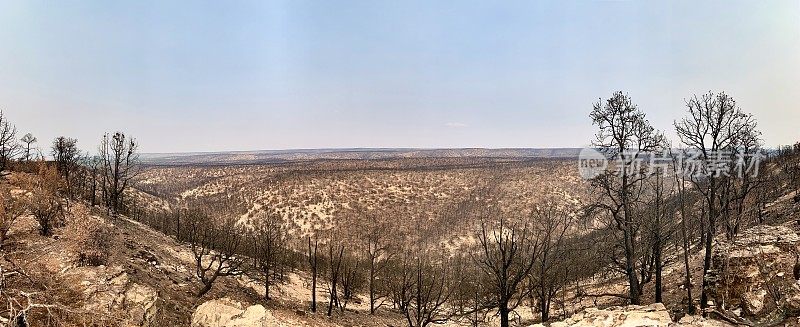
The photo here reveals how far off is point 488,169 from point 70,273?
298 ft

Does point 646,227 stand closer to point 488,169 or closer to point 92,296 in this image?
point 92,296

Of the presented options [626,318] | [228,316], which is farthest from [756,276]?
[228,316]

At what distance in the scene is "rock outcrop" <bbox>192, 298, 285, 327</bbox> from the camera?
10.3m

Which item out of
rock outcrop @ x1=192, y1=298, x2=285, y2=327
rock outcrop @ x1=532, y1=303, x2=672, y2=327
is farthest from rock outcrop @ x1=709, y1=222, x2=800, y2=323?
rock outcrop @ x1=192, y1=298, x2=285, y2=327

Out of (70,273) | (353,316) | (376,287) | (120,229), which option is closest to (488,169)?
(376,287)

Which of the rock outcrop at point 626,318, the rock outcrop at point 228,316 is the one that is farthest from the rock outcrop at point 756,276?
the rock outcrop at point 228,316

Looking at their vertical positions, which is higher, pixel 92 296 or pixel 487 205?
pixel 92 296

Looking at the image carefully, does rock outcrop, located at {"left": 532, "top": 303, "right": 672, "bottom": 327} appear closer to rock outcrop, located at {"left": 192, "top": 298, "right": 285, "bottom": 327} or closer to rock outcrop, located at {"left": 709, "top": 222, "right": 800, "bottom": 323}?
rock outcrop, located at {"left": 709, "top": 222, "right": 800, "bottom": 323}

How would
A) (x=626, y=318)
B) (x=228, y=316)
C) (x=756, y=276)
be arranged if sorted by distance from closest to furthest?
(x=626, y=318) < (x=228, y=316) < (x=756, y=276)

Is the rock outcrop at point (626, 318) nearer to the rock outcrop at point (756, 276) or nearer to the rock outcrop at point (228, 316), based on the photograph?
the rock outcrop at point (756, 276)

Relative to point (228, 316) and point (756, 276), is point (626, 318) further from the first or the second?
point (228, 316)

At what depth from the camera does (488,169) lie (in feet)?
315

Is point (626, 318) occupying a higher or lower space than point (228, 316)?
higher

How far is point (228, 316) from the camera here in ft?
34.3
